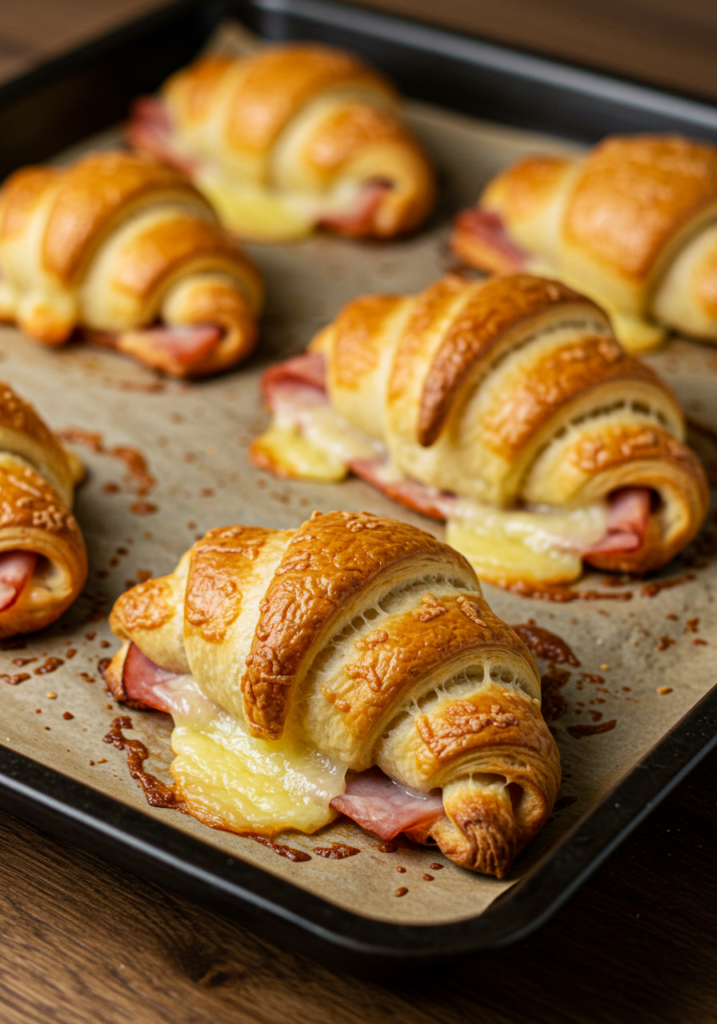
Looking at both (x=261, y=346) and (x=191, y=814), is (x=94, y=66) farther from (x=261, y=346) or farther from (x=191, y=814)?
(x=191, y=814)

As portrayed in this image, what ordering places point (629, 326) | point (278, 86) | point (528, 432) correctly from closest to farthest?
point (528, 432), point (629, 326), point (278, 86)

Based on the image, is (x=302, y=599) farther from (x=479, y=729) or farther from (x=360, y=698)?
(x=479, y=729)

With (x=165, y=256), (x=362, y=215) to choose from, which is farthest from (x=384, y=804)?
(x=362, y=215)

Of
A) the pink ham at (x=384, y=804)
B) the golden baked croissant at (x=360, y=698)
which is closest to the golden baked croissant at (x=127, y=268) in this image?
the golden baked croissant at (x=360, y=698)

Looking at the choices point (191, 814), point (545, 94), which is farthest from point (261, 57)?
point (191, 814)

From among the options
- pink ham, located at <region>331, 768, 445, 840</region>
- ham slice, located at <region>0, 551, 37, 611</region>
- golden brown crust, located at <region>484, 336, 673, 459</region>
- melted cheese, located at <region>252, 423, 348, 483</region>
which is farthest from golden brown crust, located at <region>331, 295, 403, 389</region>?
pink ham, located at <region>331, 768, 445, 840</region>

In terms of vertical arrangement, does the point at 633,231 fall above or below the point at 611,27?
below

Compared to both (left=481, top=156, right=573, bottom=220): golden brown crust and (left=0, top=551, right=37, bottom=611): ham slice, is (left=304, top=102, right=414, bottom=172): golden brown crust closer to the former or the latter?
(left=481, top=156, right=573, bottom=220): golden brown crust
